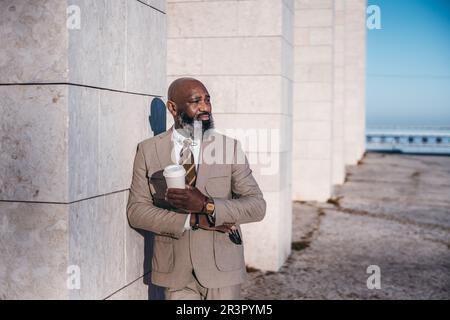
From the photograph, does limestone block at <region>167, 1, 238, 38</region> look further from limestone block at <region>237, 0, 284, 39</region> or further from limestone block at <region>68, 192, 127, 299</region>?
limestone block at <region>68, 192, 127, 299</region>

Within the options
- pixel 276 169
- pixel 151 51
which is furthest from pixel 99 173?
pixel 276 169

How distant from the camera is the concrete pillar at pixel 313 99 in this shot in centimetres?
1309

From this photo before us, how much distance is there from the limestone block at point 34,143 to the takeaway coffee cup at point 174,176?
0.55 meters

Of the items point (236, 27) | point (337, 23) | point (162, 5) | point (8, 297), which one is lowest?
point (8, 297)

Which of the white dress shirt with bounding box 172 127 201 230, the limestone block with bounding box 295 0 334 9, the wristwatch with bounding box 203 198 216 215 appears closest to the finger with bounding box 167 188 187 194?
the wristwatch with bounding box 203 198 216 215

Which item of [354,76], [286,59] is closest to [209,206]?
[286,59]

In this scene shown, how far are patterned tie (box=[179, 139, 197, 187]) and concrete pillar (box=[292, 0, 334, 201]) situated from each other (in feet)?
34.6

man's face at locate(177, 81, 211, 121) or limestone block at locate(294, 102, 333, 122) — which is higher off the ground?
limestone block at locate(294, 102, 333, 122)

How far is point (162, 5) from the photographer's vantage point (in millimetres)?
4059

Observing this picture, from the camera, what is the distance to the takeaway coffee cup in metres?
2.81

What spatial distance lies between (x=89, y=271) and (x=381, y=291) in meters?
4.42

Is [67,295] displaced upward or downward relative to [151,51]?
downward

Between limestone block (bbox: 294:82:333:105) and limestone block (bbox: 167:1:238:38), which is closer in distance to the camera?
limestone block (bbox: 167:1:238:38)

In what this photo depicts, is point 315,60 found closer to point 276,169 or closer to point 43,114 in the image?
point 276,169
